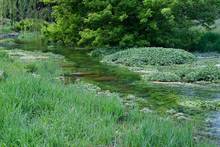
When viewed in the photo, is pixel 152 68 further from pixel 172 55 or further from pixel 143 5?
pixel 143 5

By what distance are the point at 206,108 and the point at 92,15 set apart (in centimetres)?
1250

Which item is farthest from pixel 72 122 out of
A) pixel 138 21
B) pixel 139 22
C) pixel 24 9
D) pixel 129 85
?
pixel 24 9

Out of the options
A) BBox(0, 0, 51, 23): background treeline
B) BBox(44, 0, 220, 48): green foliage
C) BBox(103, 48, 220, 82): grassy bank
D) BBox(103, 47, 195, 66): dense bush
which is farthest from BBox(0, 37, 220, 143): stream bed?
BBox(0, 0, 51, 23): background treeline

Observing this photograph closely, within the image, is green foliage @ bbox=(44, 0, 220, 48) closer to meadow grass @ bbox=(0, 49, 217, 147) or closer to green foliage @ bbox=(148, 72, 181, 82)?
green foliage @ bbox=(148, 72, 181, 82)

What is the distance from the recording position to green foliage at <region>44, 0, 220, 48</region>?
21.8m

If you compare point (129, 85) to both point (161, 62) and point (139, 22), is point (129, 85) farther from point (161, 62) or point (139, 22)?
point (139, 22)

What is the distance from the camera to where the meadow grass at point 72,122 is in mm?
5711

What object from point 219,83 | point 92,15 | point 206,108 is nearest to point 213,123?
point 206,108

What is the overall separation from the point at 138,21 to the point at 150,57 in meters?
4.91

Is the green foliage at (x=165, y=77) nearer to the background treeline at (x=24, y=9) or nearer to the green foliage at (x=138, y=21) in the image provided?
the green foliage at (x=138, y=21)

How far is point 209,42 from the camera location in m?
23.4

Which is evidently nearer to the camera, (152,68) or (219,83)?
(219,83)

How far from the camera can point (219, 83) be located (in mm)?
13586

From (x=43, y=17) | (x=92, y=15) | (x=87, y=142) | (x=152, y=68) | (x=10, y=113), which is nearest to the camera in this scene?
(x=87, y=142)
